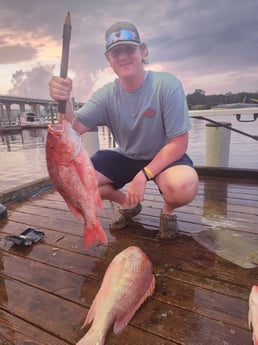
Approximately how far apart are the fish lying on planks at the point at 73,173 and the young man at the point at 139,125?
50cm

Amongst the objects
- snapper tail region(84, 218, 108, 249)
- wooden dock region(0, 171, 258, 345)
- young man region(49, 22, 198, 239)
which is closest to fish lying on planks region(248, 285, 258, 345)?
wooden dock region(0, 171, 258, 345)

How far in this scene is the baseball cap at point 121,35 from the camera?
223cm

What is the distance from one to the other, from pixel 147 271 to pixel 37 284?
794 millimetres

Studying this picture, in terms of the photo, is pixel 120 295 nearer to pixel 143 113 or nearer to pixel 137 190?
pixel 137 190

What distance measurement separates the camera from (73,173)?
1742 mm

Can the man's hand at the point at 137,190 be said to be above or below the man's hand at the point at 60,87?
below

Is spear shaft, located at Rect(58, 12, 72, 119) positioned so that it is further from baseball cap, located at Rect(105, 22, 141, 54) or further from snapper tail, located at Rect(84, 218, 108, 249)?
snapper tail, located at Rect(84, 218, 108, 249)

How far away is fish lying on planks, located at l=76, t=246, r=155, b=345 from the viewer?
139 cm

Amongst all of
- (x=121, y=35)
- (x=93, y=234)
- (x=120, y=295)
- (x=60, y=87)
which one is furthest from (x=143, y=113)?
(x=120, y=295)

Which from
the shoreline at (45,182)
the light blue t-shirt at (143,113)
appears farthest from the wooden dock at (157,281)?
the light blue t-shirt at (143,113)

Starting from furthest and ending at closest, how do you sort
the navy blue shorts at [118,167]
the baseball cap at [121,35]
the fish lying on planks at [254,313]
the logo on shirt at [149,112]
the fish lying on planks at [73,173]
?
the navy blue shorts at [118,167], the logo on shirt at [149,112], the baseball cap at [121,35], the fish lying on planks at [73,173], the fish lying on planks at [254,313]

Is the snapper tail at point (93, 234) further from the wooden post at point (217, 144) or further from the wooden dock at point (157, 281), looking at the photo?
the wooden post at point (217, 144)

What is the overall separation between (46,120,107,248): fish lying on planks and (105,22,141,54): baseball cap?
3.11 ft

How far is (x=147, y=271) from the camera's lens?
178 cm
